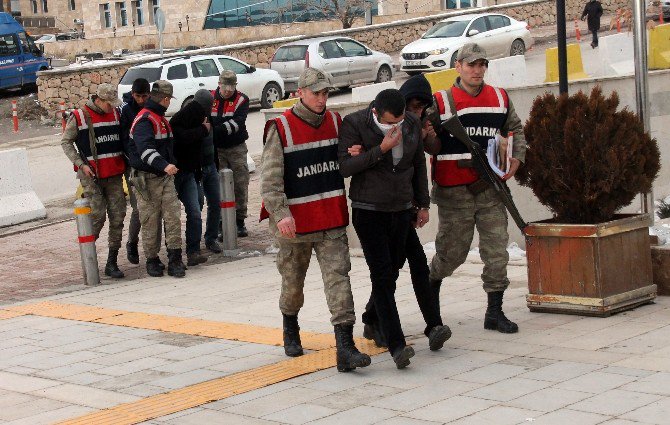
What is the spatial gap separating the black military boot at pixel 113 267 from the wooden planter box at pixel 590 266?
197 inches

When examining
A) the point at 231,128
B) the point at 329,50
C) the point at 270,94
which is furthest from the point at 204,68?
the point at 231,128

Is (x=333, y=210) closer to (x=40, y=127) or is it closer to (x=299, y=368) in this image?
(x=299, y=368)

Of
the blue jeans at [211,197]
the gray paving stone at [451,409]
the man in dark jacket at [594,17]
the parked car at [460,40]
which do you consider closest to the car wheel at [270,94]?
the parked car at [460,40]

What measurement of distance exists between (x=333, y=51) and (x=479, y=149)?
81.4 ft

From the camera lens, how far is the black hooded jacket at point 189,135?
1252 cm

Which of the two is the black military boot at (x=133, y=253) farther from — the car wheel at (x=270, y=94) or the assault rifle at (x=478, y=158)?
the car wheel at (x=270, y=94)

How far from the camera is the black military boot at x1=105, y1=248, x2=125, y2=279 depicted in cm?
1259

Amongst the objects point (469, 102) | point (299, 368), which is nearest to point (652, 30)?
point (469, 102)

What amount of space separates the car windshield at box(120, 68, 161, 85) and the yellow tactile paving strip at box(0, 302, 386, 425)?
58.6 ft

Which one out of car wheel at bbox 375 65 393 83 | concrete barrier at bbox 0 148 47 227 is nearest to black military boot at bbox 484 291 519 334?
concrete barrier at bbox 0 148 47 227

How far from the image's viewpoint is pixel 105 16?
298ft

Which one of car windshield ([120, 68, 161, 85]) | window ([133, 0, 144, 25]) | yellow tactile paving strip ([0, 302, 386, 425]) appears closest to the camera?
yellow tactile paving strip ([0, 302, 386, 425])

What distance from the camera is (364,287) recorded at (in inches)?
431

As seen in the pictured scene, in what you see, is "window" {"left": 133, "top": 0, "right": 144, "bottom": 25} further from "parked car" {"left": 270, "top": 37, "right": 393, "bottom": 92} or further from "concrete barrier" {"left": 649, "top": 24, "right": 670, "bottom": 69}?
"concrete barrier" {"left": 649, "top": 24, "right": 670, "bottom": 69}
